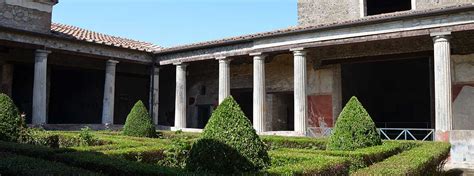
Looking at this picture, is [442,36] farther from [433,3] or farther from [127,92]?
[127,92]

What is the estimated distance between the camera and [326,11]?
17.3m

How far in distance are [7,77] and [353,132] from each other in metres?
13.4

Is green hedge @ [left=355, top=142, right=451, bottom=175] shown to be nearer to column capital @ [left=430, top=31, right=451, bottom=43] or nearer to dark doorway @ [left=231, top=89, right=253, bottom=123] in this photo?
column capital @ [left=430, top=31, right=451, bottom=43]

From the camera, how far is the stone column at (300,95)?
562 inches

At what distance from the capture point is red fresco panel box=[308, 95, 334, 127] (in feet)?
55.9

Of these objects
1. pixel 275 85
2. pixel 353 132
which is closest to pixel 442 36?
pixel 353 132

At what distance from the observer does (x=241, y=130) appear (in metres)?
5.91

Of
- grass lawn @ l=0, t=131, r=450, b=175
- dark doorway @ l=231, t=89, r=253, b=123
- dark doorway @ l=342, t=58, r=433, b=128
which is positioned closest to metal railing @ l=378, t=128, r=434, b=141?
dark doorway @ l=342, t=58, r=433, b=128

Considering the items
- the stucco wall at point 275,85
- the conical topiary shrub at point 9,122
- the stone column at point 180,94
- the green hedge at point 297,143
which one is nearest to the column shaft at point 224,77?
the stone column at point 180,94

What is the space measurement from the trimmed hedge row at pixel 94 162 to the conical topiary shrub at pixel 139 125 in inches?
193

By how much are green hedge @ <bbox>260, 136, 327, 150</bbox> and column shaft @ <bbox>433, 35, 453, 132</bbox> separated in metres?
3.41

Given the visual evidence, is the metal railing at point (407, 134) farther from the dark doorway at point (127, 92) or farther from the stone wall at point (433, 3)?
the dark doorway at point (127, 92)

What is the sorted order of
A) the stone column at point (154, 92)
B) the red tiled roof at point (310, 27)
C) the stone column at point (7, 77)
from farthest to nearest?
the stone column at point (154, 92) → the stone column at point (7, 77) → the red tiled roof at point (310, 27)

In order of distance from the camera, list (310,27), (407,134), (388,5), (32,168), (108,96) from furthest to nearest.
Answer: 1. (388,5)
2. (407,134)
3. (108,96)
4. (310,27)
5. (32,168)
